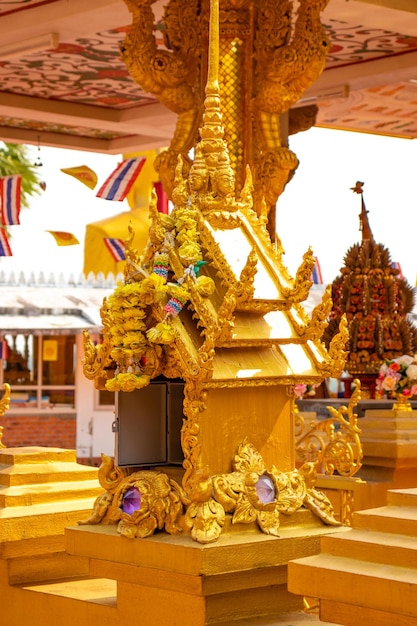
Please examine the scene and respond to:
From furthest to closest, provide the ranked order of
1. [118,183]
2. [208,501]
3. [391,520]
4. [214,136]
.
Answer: [118,183] < [214,136] < [208,501] < [391,520]

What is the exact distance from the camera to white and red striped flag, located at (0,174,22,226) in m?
15.7

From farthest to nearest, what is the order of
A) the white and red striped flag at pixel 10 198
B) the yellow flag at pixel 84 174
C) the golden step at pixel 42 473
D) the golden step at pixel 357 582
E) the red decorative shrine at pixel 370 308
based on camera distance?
the white and red striped flag at pixel 10 198
the yellow flag at pixel 84 174
the red decorative shrine at pixel 370 308
the golden step at pixel 42 473
the golden step at pixel 357 582

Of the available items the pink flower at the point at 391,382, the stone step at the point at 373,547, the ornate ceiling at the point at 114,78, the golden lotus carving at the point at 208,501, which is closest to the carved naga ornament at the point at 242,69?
the ornate ceiling at the point at 114,78

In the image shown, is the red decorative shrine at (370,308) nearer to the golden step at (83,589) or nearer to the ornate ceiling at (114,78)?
the ornate ceiling at (114,78)

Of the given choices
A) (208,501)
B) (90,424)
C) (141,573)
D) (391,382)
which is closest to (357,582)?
(208,501)

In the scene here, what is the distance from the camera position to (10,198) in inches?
624

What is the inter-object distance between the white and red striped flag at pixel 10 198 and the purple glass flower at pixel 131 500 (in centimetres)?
1181

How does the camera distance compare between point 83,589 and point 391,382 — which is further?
point 391,382

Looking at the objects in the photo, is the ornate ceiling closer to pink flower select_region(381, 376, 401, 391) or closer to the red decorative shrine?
the red decorative shrine

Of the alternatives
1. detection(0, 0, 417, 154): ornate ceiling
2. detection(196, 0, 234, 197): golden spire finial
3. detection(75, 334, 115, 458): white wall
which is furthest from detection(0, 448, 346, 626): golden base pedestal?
detection(75, 334, 115, 458): white wall

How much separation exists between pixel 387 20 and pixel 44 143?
641 cm

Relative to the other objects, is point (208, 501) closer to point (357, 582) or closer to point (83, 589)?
point (357, 582)

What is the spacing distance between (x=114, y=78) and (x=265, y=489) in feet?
27.5

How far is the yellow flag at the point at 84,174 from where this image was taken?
1520 centimetres
